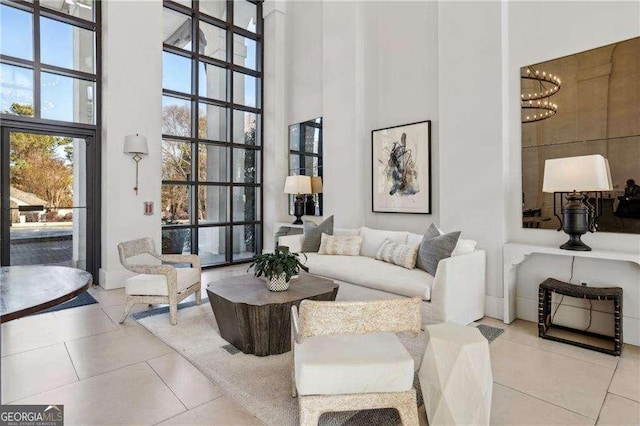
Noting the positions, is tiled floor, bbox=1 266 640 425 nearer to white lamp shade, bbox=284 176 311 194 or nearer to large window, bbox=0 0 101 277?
large window, bbox=0 0 101 277

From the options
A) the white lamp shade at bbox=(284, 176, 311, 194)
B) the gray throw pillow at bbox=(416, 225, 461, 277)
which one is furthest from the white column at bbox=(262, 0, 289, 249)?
the gray throw pillow at bbox=(416, 225, 461, 277)

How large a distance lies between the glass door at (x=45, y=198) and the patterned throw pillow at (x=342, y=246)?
3.30 metres

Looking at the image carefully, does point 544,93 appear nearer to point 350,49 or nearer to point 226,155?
point 350,49

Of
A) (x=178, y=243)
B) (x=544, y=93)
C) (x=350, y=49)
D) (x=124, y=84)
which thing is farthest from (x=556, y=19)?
(x=178, y=243)

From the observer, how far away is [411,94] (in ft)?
15.1

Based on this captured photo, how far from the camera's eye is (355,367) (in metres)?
1.63

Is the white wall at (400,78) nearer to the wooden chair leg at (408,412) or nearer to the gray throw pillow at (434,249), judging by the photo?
the gray throw pillow at (434,249)

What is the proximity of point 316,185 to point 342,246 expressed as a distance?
1502mm

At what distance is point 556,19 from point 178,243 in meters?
5.70

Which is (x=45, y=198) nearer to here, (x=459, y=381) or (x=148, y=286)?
(x=148, y=286)

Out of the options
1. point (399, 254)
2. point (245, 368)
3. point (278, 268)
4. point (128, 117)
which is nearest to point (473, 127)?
point (399, 254)

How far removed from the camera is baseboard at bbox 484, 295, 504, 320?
11.6ft

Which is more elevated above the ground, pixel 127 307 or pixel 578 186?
pixel 578 186

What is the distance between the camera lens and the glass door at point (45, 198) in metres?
4.23
